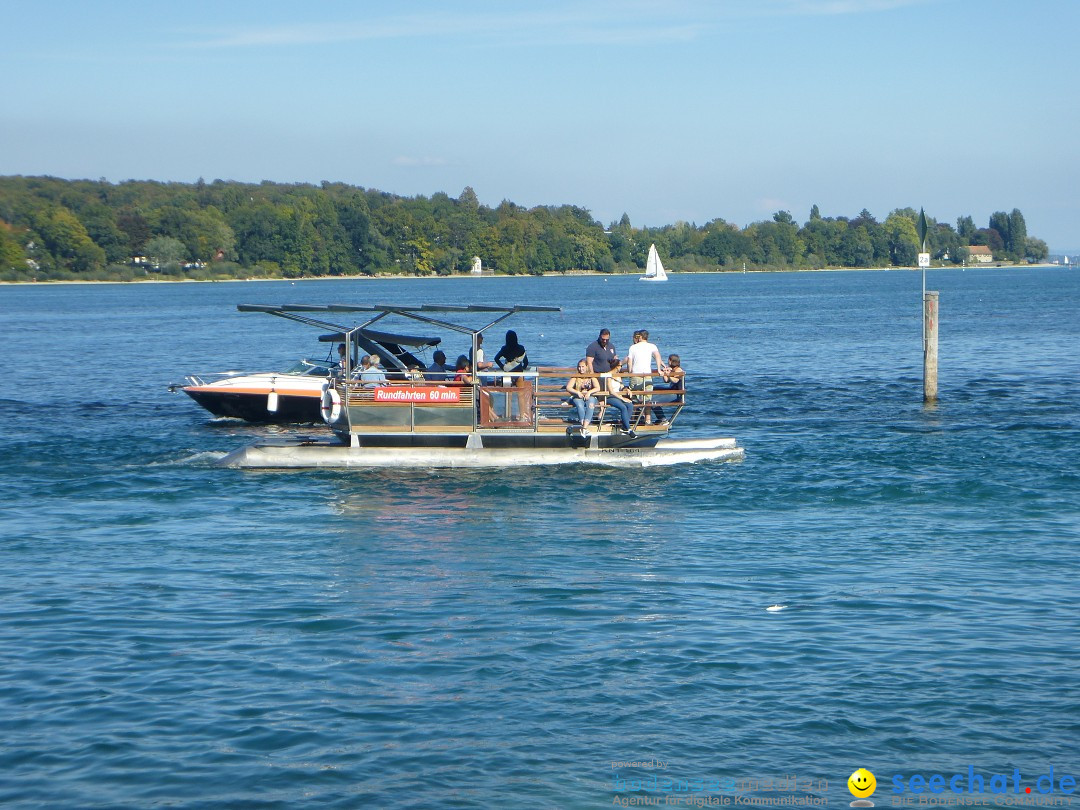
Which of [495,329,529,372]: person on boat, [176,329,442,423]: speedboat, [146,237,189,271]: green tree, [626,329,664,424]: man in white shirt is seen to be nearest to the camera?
[626,329,664,424]: man in white shirt

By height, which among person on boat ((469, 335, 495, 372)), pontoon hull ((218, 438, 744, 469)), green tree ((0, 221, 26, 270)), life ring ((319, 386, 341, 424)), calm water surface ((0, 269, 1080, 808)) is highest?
green tree ((0, 221, 26, 270))

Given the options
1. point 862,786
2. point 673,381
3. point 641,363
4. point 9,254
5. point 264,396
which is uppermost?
point 9,254

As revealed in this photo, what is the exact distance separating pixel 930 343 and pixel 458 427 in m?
15.3

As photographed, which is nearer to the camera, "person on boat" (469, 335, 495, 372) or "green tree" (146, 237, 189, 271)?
"person on boat" (469, 335, 495, 372)

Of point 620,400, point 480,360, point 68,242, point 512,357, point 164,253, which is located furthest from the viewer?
point 164,253

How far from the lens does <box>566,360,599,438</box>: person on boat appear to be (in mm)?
22094

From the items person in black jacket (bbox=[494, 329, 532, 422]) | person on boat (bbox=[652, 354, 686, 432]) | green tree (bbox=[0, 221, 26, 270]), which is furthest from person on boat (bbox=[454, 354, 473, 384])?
green tree (bbox=[0, 221, 26, 270])

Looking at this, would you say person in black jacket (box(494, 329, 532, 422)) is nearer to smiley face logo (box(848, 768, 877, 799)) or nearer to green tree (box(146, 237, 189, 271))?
smiley face logo (box(848, 768, 877, 799))

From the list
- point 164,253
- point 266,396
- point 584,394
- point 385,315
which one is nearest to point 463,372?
point 385,315

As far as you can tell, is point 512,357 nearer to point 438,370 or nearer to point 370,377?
point 438,370

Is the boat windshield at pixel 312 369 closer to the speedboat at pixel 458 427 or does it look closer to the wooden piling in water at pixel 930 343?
the speedboat at pixel 458 427

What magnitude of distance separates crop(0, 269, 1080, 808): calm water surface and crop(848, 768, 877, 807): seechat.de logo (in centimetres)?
8

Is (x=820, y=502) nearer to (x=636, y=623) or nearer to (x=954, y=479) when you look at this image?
(x=954, y=479)

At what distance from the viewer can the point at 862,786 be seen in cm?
948
